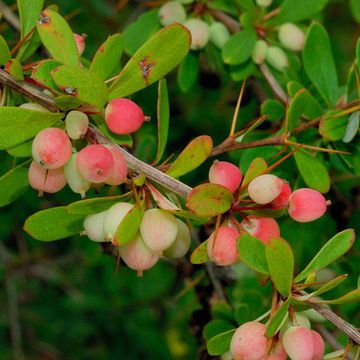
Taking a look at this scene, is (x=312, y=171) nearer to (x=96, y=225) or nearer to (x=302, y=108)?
(x=302, y=108)

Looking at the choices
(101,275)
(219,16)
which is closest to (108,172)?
(219,16)

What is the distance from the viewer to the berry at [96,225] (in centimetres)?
99

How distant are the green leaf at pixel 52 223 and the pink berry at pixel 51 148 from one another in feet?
0.31

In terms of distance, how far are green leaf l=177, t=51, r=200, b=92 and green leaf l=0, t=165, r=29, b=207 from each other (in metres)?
0.49

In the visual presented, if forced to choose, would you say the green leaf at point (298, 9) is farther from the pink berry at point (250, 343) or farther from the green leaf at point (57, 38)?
the pink berry at point (250, 343)

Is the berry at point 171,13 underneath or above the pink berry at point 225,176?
underneath

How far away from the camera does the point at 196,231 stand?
1498 millimetres

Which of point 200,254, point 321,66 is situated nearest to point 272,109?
point 321,66

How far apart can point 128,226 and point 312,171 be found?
426 mm

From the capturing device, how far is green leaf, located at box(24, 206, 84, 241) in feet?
3.31

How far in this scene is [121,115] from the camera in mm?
977

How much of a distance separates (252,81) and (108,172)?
89 centimetres

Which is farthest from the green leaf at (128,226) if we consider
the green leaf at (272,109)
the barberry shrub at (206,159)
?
the green leaf at (272,109)

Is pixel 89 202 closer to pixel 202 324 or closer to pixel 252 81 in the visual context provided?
pixel 202 324
